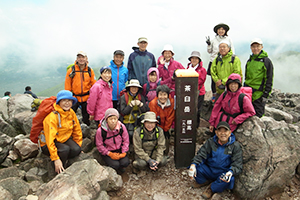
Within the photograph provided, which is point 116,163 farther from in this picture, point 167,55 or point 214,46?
point 214,46

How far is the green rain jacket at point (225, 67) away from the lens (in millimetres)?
6965

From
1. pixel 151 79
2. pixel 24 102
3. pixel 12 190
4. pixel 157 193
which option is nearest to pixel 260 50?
pixel 151 79

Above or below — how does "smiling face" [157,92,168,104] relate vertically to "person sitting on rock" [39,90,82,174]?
above

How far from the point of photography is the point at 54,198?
13.0ft

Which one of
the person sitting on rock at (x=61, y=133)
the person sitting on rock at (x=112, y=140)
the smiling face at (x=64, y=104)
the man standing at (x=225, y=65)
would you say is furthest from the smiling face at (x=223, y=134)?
the smiling face at (x=64, y=104)

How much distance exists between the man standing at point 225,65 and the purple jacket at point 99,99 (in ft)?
13.4

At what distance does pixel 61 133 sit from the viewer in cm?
547

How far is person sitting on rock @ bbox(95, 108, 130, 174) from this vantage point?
5.76 metres

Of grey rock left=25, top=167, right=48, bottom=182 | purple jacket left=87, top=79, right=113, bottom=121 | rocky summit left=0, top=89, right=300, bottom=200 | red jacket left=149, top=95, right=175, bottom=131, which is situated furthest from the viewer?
red jacket left=149, top=95, right=175, bottom=131

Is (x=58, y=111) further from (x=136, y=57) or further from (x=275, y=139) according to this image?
(x=275, y=139)

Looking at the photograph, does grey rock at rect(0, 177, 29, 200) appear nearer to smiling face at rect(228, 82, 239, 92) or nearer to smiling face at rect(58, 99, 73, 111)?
smiling face at rect(58, 99, 73, 111)

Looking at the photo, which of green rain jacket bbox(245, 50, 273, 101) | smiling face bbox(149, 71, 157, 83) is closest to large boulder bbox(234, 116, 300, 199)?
green rain jacket bbox(245, 50, 273, 101)

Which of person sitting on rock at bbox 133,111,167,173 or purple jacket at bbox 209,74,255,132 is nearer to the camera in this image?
purple jacket at bbox 209,74,255,132

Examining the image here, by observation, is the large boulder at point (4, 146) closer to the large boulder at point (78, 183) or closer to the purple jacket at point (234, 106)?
the large boulder at point (78, 183)
